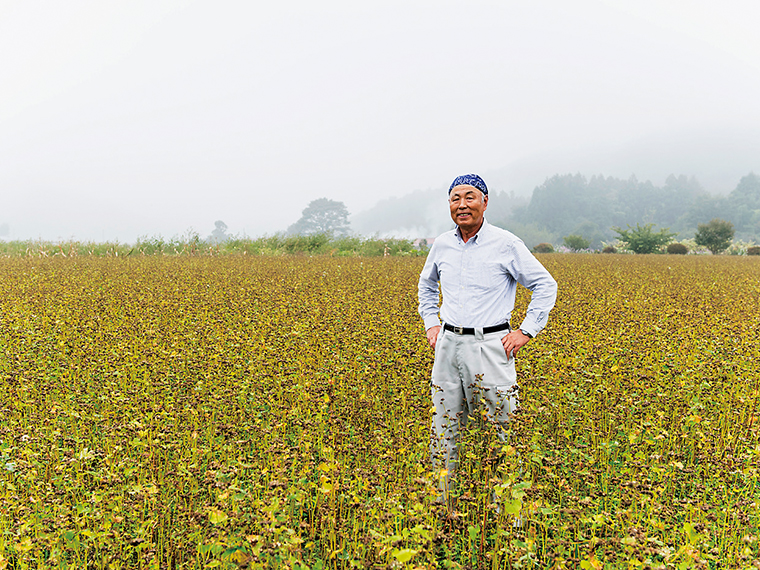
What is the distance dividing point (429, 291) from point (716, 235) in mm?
52563

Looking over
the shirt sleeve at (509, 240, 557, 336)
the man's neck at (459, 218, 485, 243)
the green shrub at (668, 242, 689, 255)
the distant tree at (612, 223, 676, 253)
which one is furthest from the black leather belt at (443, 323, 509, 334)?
the green shrub at (668, 242, 689, 255)

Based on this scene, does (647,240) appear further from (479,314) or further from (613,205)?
(613,205)

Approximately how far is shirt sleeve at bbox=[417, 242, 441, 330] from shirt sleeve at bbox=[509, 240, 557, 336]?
1.88 feet

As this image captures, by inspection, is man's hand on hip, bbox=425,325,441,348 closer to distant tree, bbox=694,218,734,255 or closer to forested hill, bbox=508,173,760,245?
distant tree, bbox=694,218,734,255

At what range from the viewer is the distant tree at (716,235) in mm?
46000

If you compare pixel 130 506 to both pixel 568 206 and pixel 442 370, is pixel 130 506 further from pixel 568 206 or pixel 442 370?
pixel 568 206

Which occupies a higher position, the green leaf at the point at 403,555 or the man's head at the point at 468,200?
the man's head at the point at 468,200

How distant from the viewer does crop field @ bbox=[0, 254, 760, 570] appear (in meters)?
2.58

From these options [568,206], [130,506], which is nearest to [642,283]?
[130,506]

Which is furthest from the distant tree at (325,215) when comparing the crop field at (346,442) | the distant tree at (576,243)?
the crop field at (346,442)

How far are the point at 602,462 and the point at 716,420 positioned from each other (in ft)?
5.40

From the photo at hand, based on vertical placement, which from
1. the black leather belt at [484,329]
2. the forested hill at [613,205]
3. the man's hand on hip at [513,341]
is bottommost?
the man's hand on hip at [513,341]

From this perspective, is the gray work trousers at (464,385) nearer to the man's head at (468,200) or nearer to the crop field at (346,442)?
the crop field at (346,442)

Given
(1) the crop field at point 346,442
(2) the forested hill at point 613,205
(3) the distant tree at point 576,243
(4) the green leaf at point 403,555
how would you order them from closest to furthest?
1. (4) the green leaf at point 403,555
2. (1) the crop field at point 346,442
3. (3) the distant tree at point 576,243
4. (2) the forested hill at point 613,205
